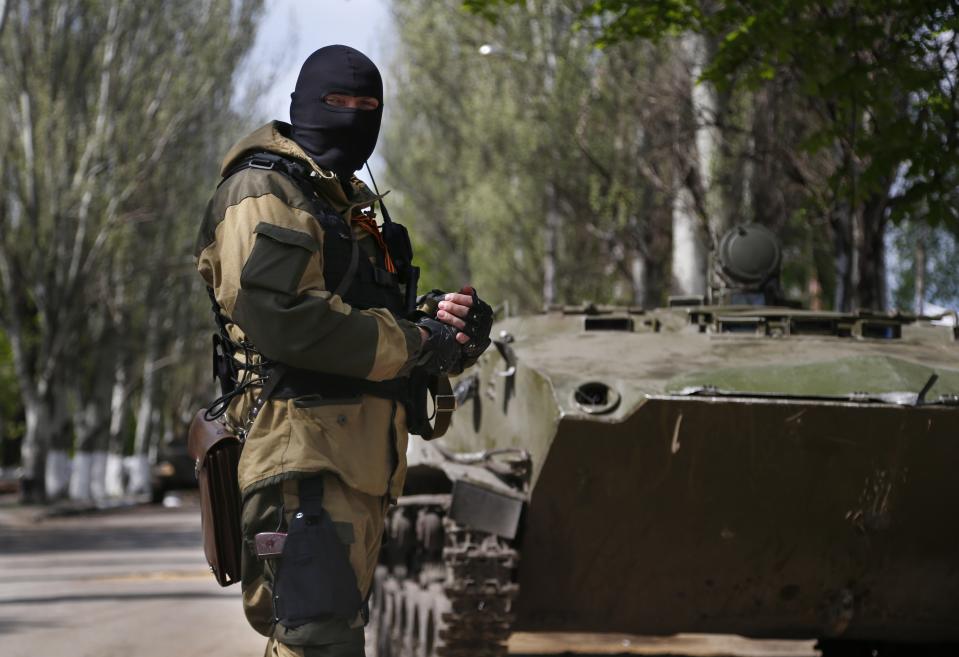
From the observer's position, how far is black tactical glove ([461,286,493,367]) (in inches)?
152

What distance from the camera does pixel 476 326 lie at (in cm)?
386

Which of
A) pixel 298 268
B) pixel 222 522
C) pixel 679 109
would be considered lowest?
pixel 222 522

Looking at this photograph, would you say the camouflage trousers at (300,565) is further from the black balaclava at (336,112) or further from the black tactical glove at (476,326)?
the black balaclava at (336,112)

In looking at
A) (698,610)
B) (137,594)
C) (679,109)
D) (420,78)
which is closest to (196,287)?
(420,78)

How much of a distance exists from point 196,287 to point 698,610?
30983 mm

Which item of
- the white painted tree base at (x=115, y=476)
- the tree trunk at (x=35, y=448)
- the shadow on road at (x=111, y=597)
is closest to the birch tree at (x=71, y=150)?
the tree trunk at (x=35, y=448)

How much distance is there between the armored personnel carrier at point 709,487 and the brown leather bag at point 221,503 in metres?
2.57

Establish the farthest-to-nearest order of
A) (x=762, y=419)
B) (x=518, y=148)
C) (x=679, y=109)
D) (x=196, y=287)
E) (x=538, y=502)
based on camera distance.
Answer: (x=196, y=287)
(x=518, y=148)
(x=679, y=109)
(x=538, y=502)
(x=762, y=419)

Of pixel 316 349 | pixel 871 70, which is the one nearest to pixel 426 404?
pixel 316 349

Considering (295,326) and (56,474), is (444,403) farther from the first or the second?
(56,474)

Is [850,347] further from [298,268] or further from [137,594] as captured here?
→ [137,594]

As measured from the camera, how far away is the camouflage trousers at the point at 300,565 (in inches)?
142

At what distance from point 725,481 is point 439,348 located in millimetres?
2935

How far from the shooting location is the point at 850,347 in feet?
22.9
